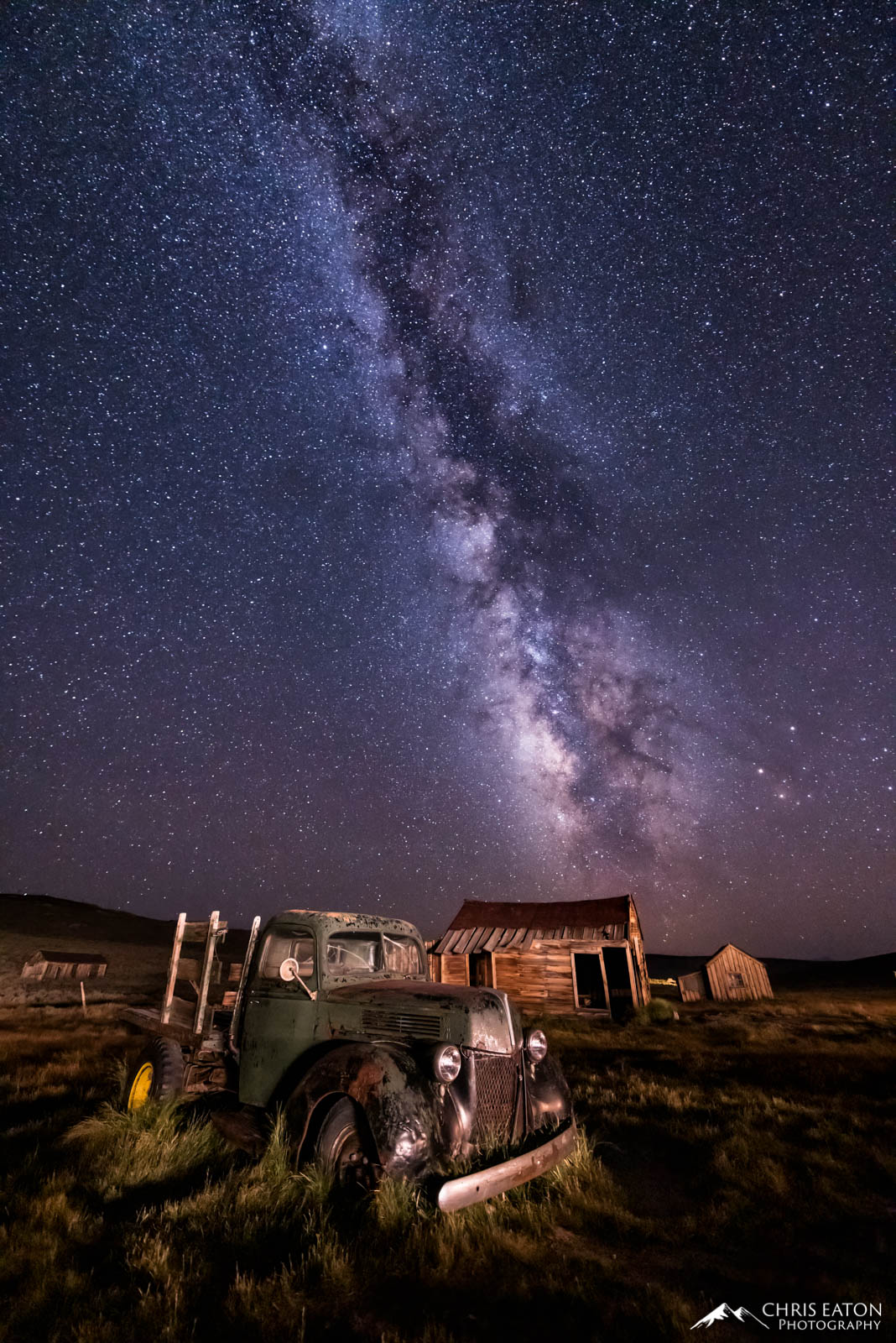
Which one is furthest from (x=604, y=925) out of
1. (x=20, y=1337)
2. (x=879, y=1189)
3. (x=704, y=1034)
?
(x=20, y=1337)

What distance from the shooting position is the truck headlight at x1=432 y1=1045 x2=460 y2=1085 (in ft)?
14.5

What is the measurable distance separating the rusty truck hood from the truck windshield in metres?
0.56

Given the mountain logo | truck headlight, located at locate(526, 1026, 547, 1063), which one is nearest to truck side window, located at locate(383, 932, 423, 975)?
truck headlight, located at locate(526, 1026, 547, 1063)

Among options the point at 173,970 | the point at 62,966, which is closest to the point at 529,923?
the point at 173,970

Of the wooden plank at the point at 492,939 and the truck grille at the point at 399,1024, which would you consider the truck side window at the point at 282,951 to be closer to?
the truck grille at the point at 399,1024

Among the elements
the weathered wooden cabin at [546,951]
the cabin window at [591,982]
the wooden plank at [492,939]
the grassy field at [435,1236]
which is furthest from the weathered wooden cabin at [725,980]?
the grassy field at [435,1236]

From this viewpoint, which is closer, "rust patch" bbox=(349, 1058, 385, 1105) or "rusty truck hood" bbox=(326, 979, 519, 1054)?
"rust patch" bbox=(349, 1058, 385, 1105)

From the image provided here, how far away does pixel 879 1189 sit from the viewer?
5.34m

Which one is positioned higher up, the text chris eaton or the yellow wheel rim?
the yellow wheel rim

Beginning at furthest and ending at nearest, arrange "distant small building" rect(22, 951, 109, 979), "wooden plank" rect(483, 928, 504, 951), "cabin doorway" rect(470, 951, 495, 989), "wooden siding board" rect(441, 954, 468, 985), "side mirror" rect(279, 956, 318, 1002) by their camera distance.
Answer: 1. "distant small building" rect(22, 951, 109, 979)
2. "wooden siding board" rect(441, 954, 468, 985)
3. "cabin doorway" rect(470, 951, 495, 989)
4. "wooden plank" rect(483, 928, 504, 951)
5. "side mirror" rect(279, 956, 318, 1002)

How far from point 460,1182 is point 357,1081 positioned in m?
1.13

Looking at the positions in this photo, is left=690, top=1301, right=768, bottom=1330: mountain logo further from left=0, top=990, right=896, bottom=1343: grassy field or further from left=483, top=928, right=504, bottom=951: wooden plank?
left=483, top=928, right=504, bottom=951: wooden plank

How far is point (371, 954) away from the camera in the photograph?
21.5ft

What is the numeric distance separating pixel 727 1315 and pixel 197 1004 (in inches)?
229
